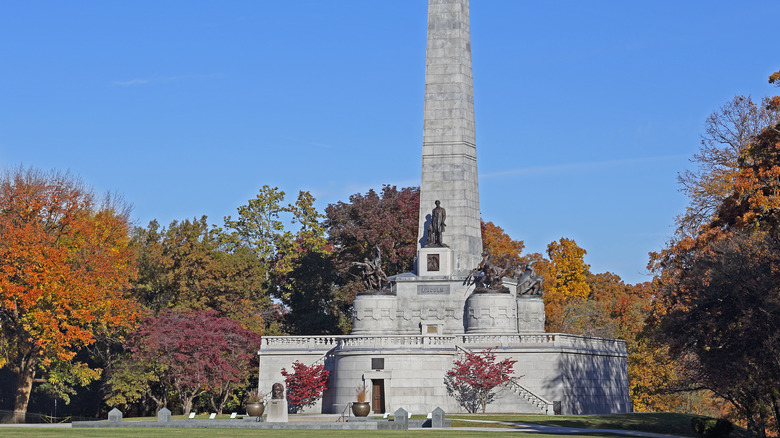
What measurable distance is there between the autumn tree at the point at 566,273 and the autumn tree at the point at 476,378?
110 ft

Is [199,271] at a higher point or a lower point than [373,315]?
higher

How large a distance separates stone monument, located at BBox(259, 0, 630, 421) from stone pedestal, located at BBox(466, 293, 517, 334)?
5cm

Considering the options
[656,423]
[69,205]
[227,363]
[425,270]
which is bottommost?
[656,423]

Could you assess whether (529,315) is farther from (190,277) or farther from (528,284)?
(190,277)

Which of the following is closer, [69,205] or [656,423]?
[656,423]

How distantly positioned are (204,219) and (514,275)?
925 inches

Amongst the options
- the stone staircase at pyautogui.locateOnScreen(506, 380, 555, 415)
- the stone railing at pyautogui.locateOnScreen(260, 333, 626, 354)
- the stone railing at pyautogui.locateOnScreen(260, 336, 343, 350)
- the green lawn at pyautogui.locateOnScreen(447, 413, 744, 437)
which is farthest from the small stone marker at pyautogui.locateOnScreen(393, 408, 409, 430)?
the stone railing at pyautogui.locateOnScreen(260, 336, 343, 350)

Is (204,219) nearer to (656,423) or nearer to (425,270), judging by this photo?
(425,270)

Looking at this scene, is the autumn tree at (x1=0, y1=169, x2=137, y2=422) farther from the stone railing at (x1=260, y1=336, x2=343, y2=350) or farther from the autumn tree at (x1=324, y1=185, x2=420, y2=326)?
the autumn tree at (x1=324, y1=185, x2=420, y2=326)

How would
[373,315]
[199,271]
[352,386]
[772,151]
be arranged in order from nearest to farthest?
[772,151] → [352,386] → [373,315] → [199,271]

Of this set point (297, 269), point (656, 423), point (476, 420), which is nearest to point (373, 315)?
point (476, 420)

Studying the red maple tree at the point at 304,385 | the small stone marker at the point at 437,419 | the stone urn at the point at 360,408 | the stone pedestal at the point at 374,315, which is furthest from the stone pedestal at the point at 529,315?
the small stone marker at the point at 437,419

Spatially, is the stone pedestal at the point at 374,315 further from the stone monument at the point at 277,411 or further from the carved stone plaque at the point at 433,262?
the stone monument at the point at 277,411

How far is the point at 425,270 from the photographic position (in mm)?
51562
